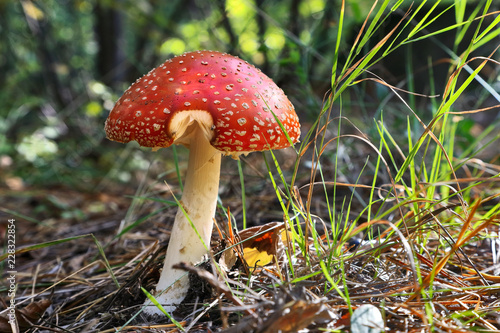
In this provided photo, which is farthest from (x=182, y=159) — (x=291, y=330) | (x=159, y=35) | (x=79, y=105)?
(x=291, y=330)

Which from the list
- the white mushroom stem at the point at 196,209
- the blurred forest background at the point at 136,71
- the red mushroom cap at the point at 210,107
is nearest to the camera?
the red mushroom cap at the point at 210,107

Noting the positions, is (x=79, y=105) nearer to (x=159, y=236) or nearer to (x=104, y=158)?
(x=104, y=158)

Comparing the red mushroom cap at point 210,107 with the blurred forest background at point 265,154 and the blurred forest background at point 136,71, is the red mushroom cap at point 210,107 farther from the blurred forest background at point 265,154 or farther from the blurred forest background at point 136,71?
the blurred forest background at point 136,71

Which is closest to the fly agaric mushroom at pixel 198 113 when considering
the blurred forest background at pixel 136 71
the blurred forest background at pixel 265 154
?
the blurred forest background at pixel 265 154

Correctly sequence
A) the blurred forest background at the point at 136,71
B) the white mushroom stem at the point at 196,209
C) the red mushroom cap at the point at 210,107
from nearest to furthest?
the red mushroom cap at the point at 210,107 < the white mushroom stem at the point at 196,209 < the blurred forest background at the point at 136,71

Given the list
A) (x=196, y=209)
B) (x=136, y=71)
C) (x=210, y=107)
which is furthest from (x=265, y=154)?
(x=136, y=71)

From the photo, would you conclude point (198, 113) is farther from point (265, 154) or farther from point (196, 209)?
point (265, 154)

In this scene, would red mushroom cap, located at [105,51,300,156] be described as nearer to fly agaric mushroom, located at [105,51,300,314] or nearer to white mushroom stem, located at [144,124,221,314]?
fly agaric mushroom, located at [105,51,300,314]
